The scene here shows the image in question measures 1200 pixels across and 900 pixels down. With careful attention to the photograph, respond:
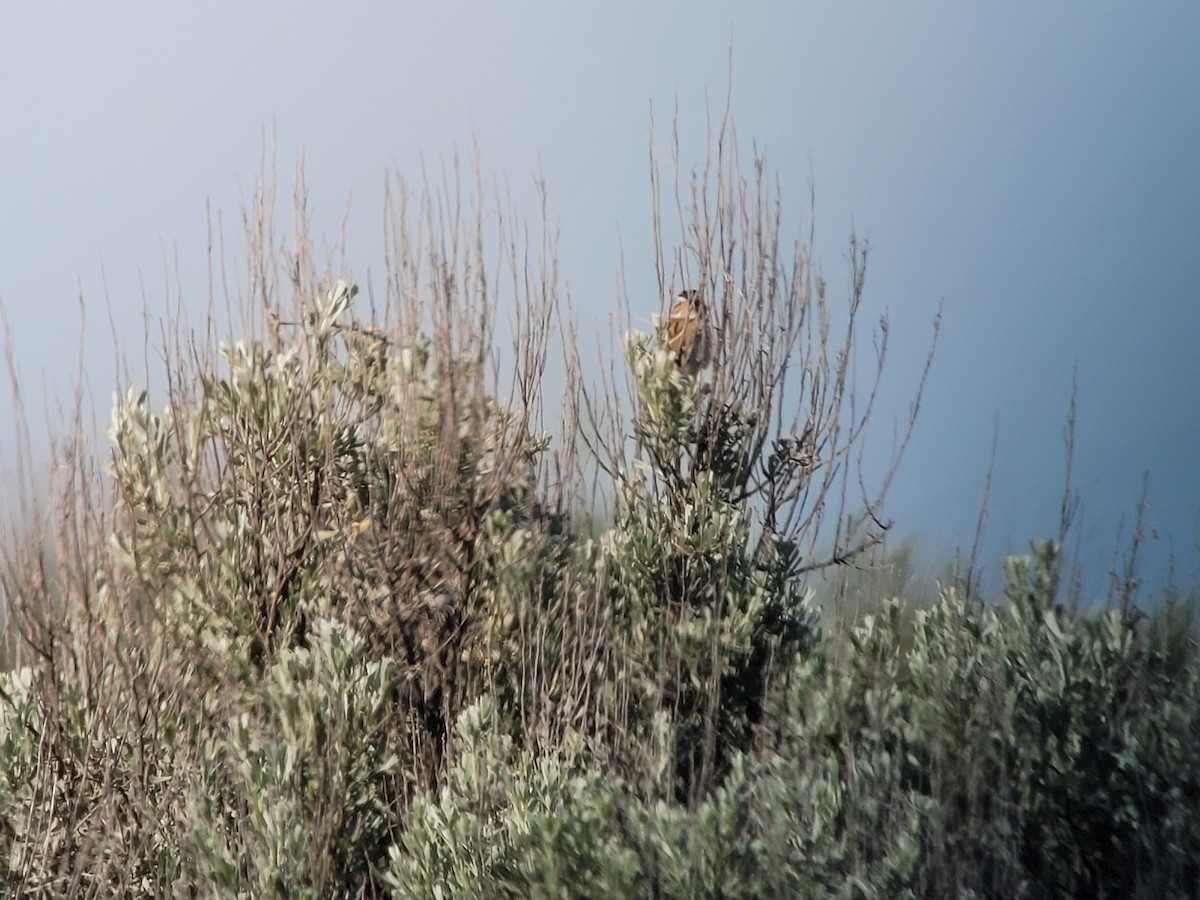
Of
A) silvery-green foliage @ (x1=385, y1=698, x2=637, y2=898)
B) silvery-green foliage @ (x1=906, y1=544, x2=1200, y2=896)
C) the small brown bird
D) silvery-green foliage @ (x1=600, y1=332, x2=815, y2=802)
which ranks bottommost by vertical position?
silvery-green foliage @ (x1=385, y1=698, x2=637, y2=898)

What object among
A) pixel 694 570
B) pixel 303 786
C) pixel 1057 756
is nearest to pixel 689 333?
pixel 694 570

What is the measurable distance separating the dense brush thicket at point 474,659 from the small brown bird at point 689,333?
0.06m

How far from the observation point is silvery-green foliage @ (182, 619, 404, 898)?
4363 mm

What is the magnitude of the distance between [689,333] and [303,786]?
249 cm

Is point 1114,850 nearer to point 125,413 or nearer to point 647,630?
point 647,630

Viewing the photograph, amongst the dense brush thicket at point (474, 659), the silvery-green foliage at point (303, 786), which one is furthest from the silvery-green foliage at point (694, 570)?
the silvery-green foliage at point (303, 786)

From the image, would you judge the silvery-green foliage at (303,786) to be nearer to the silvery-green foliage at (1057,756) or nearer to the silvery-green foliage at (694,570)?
the silvery-green foliage at (694,570)

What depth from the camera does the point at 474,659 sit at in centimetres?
520

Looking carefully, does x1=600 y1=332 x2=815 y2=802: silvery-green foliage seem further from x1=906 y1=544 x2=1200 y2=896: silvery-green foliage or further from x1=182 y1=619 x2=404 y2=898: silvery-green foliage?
x1=182 y1=619 x2=404 y2=898: silvery-green foliage

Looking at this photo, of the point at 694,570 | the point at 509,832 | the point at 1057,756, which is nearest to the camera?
the point at 509,832

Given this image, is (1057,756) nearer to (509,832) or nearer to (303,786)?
(509,832)

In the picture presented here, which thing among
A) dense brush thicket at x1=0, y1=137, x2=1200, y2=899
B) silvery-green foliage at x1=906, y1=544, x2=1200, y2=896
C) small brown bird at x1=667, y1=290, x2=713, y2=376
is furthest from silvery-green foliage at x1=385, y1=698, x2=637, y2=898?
small brown bird at x1=667, y1=290, x2=713, y2=376

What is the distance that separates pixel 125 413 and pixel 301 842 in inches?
75.1

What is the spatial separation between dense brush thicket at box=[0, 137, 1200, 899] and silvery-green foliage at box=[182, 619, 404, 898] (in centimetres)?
1
